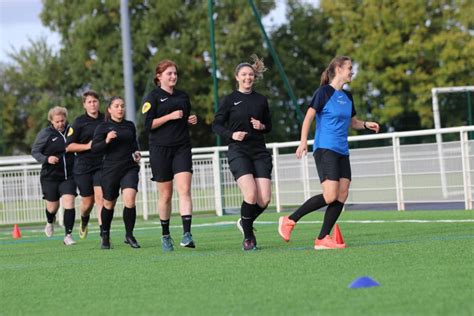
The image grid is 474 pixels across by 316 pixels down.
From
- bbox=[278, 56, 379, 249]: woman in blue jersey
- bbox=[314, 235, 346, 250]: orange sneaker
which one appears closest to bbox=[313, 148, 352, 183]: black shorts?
bbox=[278, 56, 379, 249]: woman in blue jersey

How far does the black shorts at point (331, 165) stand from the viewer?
11.5 metres

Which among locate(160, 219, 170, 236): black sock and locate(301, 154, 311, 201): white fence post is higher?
locate(301, 154, 311, 201): white fence post

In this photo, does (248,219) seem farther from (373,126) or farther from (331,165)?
(373,126)

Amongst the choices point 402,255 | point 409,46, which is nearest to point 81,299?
point 402,255

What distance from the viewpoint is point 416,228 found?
1450 centimetres

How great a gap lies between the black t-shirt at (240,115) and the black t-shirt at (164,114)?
2.33 feet

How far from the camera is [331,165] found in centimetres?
1150

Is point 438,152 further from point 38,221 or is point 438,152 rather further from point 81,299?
point 81,299

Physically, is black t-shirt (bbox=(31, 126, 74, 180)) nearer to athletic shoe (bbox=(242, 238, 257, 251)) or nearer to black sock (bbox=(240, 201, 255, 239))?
black sock (bbox=(240, 201, 255, 239))

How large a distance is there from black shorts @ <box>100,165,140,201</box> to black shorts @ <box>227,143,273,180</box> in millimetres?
1821

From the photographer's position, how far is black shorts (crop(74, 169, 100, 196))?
49.7 ft

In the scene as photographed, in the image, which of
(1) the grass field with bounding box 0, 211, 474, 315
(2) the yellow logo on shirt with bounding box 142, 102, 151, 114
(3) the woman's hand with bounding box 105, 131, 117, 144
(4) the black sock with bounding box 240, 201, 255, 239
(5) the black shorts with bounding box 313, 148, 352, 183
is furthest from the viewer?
(3) the woman's hand with bounding box 105, 131, 117, 144

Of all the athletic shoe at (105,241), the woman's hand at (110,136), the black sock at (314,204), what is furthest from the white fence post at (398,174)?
the black sock at (314,204)

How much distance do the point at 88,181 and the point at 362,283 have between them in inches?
315
